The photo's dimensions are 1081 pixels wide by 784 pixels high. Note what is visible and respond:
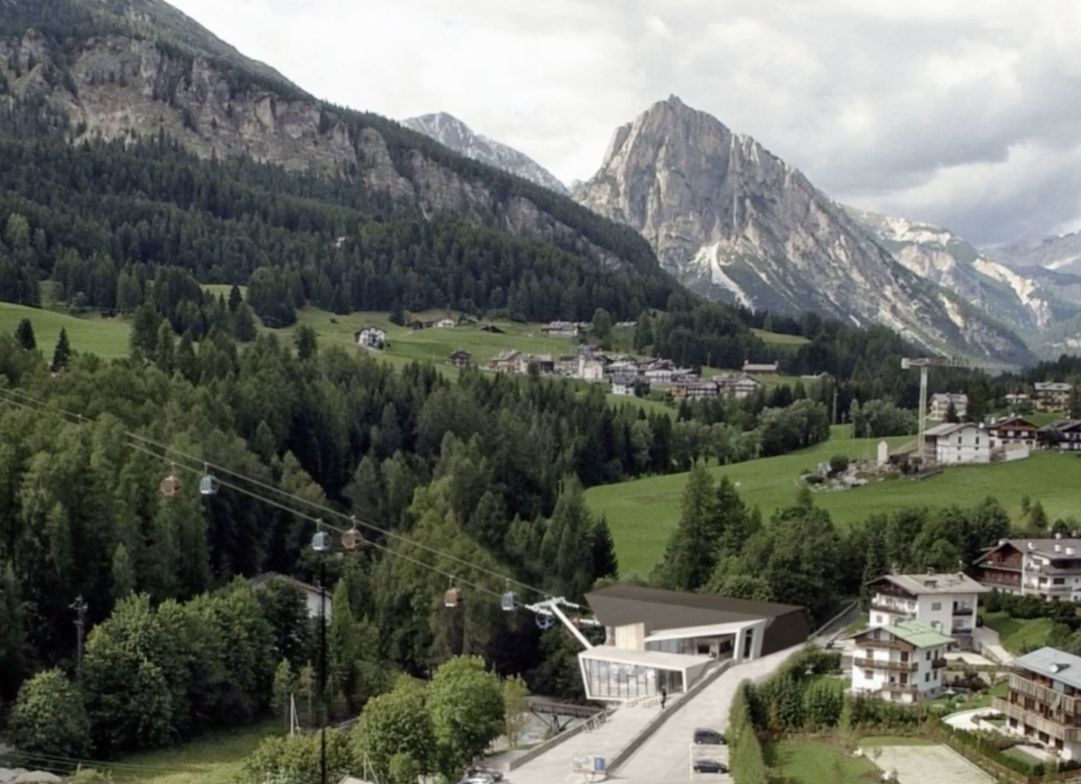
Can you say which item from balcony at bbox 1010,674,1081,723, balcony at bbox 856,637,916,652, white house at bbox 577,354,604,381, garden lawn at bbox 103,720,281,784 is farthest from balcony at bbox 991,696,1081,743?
white house at bbox 577,354,604,381

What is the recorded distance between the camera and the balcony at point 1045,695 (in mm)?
37094

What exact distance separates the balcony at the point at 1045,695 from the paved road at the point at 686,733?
9.87 metres

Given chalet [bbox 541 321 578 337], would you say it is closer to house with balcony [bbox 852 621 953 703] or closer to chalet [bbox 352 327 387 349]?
chalet [bbox 352 327 387 349]

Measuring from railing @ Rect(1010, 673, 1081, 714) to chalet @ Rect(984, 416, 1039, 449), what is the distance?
206ft

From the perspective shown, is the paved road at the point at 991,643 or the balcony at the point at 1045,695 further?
the paved road at the point at 991,643

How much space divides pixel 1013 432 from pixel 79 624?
258 feet

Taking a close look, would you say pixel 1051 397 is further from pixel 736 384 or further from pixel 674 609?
pixel 674 609

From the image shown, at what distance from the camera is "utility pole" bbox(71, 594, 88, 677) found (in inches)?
1936

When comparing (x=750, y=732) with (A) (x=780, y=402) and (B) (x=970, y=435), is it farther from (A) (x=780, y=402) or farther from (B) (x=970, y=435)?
(A) (x=780, y=402)

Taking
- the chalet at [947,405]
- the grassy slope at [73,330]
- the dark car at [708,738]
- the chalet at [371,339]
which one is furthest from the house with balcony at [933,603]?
the chalet at [371,339]

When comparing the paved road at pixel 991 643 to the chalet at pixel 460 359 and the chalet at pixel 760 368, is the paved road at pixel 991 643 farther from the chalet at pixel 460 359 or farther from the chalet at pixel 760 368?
the chalet at pixel 760 368

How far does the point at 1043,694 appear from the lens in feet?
126

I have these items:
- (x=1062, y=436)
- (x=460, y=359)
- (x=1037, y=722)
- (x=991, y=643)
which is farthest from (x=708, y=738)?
(x=460, y=359)

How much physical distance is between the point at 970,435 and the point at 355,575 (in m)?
54.9
